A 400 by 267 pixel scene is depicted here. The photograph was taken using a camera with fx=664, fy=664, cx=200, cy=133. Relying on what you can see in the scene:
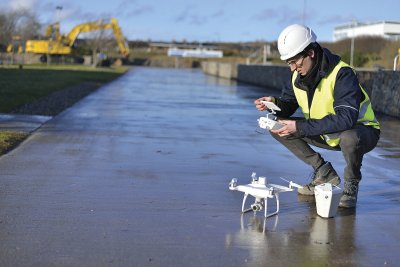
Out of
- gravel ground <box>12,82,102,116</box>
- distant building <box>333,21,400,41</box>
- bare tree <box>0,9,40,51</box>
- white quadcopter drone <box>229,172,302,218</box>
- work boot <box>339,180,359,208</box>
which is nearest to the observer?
white quadcopter drone <box>229,172,302,218</box>

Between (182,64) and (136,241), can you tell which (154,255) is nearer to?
(136,241)

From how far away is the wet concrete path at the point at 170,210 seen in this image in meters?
4.77

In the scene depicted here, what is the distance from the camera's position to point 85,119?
48.5 feet

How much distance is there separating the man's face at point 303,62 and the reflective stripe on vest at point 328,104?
0.19 metres

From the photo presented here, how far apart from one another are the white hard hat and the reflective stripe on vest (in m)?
0.40

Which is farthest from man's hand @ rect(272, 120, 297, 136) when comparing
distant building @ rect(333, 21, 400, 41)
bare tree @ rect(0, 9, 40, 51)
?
bare tree @ rect(0, 9, 40, 51)

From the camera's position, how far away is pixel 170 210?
608cm

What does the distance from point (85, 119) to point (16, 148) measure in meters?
5.05

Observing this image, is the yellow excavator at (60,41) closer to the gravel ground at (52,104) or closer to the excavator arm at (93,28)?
the excavator arm at (93,28)

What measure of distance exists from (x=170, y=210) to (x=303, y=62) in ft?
5.94

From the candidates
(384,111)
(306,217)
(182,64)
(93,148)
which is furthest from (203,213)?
(182,64)

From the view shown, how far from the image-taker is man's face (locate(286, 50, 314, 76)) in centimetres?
595

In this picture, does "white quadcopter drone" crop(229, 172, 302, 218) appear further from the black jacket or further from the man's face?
the man's face

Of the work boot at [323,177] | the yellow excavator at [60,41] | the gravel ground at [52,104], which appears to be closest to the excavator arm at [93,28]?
the yellow excavator at [60,41]
